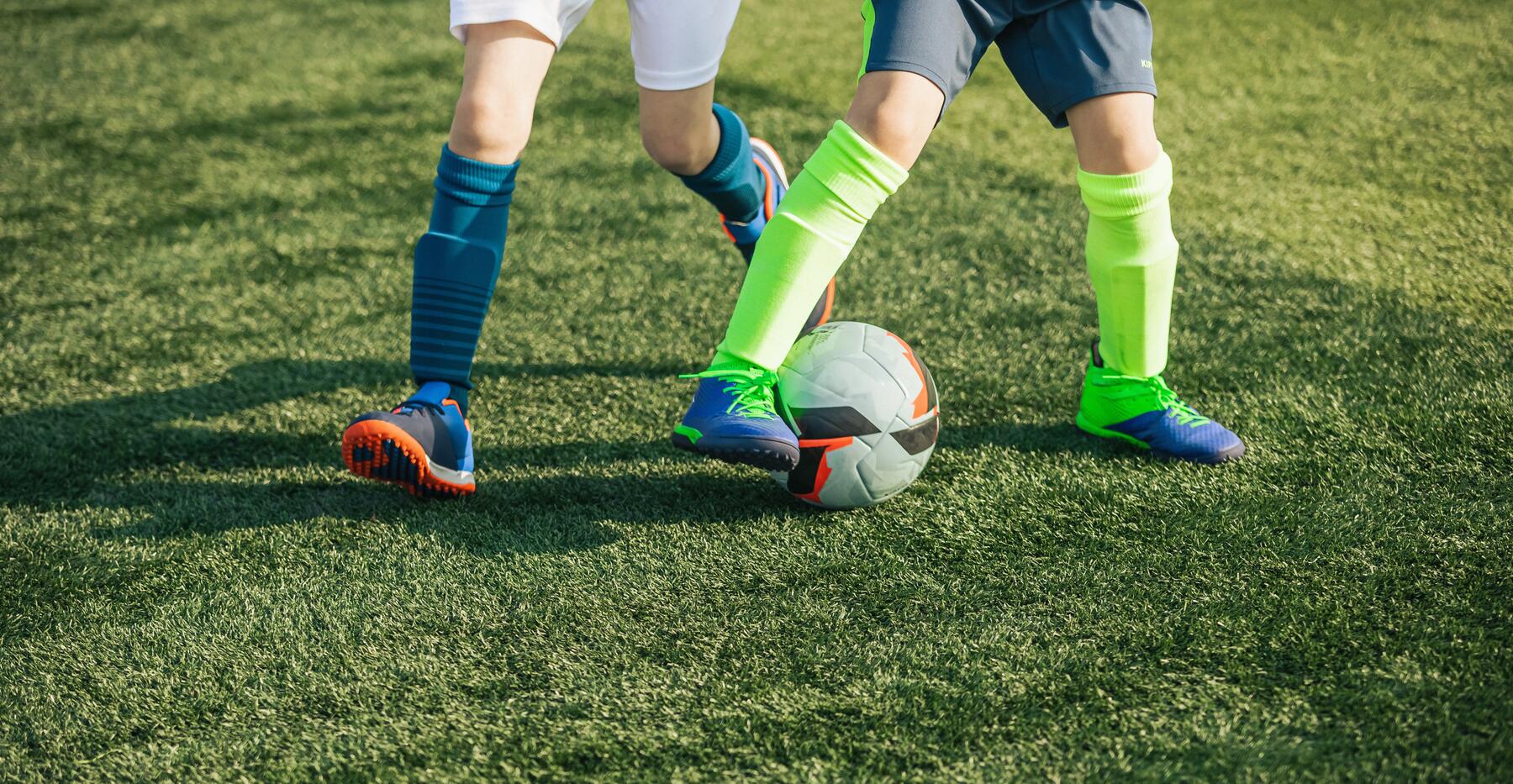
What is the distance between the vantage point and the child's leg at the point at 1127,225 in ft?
6.89

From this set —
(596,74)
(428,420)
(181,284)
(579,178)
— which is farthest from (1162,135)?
(181,284)

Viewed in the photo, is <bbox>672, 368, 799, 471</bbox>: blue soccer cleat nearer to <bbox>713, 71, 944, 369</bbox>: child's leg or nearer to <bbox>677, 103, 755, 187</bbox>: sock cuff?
<bbox>713, 71, 944, 369</bbox>: child's leg

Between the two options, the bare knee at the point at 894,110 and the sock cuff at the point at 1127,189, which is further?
the sock cuff at the point at 1127,189

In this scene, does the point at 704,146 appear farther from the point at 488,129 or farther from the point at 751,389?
the point at 751,389

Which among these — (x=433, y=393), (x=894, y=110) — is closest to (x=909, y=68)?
(x=894, y=110)

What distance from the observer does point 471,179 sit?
221 centimetres

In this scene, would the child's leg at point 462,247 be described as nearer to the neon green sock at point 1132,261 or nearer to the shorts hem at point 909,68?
the shorts hem at point 909,68

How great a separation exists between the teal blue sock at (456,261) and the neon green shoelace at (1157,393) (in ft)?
4.16

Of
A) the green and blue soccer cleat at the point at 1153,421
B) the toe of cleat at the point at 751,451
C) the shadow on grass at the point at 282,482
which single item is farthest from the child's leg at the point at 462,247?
the green and blue soccer cleat at the point at 1153,421

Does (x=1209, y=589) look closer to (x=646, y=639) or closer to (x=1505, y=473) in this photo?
(x=1505, y=473)

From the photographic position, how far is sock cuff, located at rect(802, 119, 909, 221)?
1.98 meters

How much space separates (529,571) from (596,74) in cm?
357

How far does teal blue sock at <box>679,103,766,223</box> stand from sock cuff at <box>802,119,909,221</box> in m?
0.57

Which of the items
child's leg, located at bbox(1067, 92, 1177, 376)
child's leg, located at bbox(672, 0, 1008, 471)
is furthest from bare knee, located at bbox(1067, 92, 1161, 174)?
child's leg, located at bbox(672, 0, 1008, 471)
